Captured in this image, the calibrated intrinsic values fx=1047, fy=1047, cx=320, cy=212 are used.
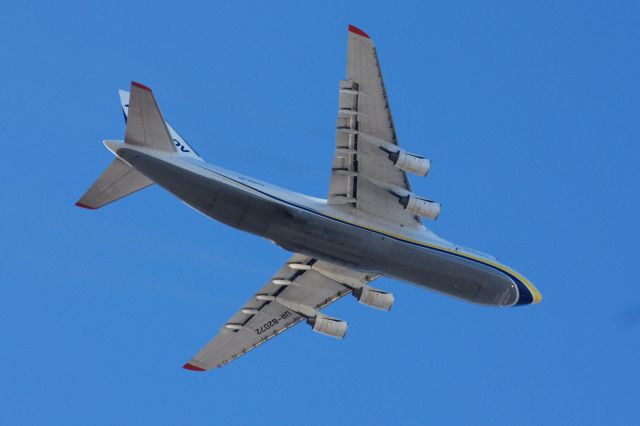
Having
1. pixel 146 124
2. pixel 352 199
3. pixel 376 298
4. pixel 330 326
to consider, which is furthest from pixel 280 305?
pixel 146 124

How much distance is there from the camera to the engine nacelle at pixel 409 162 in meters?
39.4

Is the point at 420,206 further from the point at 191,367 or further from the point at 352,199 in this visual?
the point at 191,367

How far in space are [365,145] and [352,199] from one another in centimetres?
261

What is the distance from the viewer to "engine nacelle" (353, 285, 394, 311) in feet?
146

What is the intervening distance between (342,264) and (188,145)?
815cm

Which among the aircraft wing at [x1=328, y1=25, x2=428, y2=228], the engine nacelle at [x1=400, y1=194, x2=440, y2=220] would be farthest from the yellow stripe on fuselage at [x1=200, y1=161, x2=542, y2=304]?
the engine nacelle at [x1=400, y1=194, x2=440, y2=220]

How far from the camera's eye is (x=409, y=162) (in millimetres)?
39438

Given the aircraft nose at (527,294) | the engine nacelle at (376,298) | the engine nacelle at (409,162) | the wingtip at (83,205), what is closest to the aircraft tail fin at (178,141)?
the wingtip at (83,205)

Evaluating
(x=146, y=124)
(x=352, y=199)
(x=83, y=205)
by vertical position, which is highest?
(x=352, y=199)

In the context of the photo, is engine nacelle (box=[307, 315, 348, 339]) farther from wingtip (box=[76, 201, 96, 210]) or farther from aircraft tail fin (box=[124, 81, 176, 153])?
wingtip (box=[76, 201, 96, 210])

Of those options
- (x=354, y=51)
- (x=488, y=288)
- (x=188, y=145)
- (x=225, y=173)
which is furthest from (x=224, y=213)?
(x=488, y=288)

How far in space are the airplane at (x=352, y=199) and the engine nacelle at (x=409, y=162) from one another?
4 cm

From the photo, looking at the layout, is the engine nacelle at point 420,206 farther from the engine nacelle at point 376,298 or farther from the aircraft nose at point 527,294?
the engine nacelle at point 376,298

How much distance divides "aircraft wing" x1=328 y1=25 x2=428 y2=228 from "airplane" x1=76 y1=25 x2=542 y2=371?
38mm
